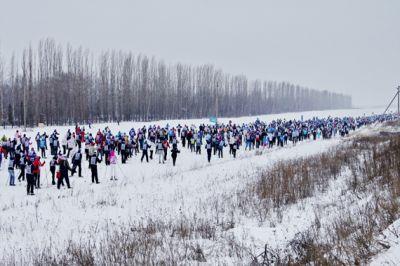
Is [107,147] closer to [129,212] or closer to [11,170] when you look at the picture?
[11,170]

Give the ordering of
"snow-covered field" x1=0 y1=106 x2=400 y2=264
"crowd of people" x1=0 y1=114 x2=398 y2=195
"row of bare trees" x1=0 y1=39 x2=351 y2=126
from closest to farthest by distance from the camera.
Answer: "snow-covered field" x1=0 y1=106 x2=400 y2=264 → "crowd of people" x1=0 y1=114 x2=398 y2=195 → "row of bare trees" x1=0 y1=39 x2=351 y2=126

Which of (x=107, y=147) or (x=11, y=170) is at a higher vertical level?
(x=107, y=147)

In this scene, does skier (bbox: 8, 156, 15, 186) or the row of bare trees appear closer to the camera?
skier (bbox: 8, 156, 15, 186)

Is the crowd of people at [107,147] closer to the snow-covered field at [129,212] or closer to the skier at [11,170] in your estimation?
the skier at [11,170]

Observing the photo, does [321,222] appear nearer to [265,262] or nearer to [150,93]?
[265,262]

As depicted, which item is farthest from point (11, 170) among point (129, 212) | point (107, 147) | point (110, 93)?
point (110, 93)

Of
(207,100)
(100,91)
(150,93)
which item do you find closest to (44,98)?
(100,91)

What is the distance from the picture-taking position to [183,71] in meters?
86.2

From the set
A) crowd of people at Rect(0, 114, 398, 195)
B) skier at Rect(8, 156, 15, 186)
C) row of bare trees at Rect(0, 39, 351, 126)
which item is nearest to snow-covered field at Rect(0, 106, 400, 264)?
skier at Rect(8, 156, 15, 186)

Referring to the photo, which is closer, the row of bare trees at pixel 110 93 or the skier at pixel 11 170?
the skier at pixel 11 170

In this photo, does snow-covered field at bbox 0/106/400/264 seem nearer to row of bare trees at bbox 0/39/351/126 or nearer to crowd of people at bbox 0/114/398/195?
crowd of people at bbox 0/114/398/195

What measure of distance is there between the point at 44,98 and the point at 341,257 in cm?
5768

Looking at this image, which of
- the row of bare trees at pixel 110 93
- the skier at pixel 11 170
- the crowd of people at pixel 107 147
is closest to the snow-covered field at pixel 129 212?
the skier at pixel 11 170

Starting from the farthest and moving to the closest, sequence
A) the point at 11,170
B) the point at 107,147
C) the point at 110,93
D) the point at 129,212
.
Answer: the point at 110,93 → the point at 107,147 → the point at 11,170 → the point at 129,212
